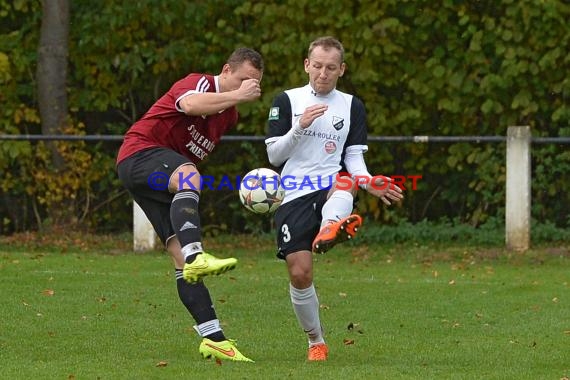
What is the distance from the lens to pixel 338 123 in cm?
760

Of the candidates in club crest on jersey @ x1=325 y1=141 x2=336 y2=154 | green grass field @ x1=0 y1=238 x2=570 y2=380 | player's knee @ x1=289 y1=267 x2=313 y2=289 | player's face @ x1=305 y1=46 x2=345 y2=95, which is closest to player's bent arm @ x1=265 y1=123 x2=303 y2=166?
club crest on jersey @ x1=325 y1=141 x2=336 y2=154

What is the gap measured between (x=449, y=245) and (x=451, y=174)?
155 cm

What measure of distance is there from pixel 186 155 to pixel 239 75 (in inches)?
22.9

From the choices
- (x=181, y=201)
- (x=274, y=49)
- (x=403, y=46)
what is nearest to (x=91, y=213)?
(x=274, y=49)

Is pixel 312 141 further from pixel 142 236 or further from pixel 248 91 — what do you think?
pixel 142 236

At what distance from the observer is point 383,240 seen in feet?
48.4

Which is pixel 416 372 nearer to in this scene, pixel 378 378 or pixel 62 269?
pixel 378 378

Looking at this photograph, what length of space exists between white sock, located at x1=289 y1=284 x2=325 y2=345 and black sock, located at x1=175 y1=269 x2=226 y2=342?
474 millimetres

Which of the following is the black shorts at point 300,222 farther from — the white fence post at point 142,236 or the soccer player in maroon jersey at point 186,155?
the white fence post at point 142,236

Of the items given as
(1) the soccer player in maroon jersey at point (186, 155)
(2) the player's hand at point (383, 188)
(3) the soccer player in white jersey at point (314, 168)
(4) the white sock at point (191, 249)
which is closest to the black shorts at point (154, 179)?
(1) the soccer player in maroon jersey at point (186, 155)

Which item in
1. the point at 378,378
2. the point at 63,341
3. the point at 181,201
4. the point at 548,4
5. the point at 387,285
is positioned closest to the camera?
the point at 378,378

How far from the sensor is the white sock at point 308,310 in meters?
7.46

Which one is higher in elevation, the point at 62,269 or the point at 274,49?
the point at 274,49

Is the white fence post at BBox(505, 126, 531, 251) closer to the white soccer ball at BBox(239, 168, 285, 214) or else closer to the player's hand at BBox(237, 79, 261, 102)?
the white soccer ball at BBox(239, 168, 285, 214)
